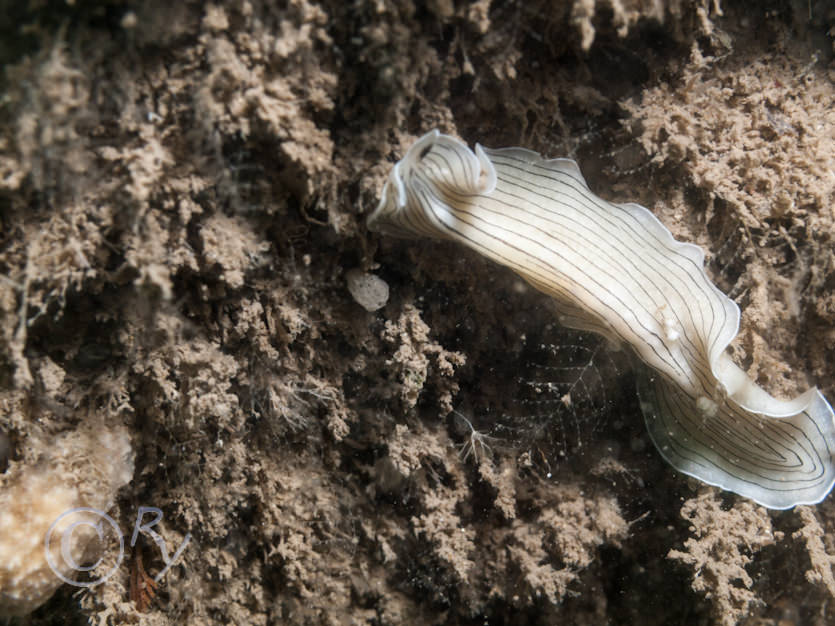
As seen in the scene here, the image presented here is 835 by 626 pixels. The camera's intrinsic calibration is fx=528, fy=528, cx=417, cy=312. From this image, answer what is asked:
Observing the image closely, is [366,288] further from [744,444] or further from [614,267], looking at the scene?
[744,444]

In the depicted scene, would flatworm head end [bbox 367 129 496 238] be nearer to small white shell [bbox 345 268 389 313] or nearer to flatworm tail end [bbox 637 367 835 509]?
small white shell [bbox 345 268 389 313]

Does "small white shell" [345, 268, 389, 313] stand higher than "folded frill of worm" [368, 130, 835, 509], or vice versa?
"folded frill of worm" [368, 130, 835, 509]

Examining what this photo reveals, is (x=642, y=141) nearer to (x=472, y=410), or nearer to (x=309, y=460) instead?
(x=472, y=410)

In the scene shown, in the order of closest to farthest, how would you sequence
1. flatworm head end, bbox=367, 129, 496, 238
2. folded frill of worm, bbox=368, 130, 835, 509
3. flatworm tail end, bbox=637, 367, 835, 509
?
flatworm head end, bbox=367, 129, 496, 238 → folded frill of worm, bbox=368, 130, 835, 509 → flatworm tail end, bbox=637, 367, 835, 509

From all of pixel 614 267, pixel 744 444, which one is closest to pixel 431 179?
pixel 614 267

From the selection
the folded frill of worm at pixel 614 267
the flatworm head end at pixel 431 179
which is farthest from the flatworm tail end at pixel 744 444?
the flatworm head end at pixel 431 179

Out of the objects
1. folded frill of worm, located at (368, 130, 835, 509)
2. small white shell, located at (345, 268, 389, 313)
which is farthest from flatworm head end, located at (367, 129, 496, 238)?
small white shell, located at (345, 268, 389, 313)

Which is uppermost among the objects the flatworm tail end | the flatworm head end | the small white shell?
the flatworm head end
